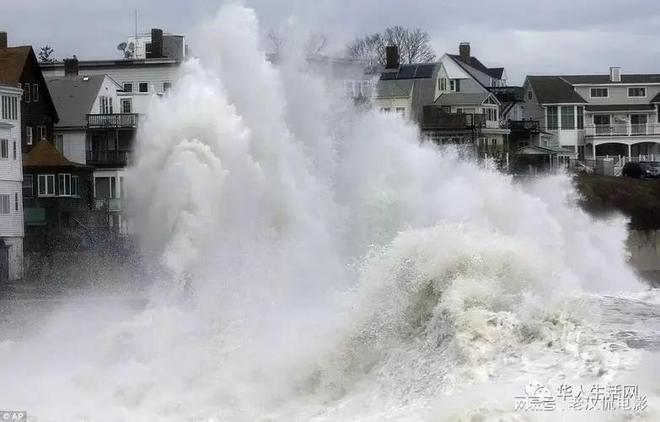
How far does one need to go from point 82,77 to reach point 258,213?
44068 mm

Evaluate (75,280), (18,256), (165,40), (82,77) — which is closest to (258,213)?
(75,280)

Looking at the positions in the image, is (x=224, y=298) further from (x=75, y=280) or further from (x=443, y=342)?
(x=75, y=280)

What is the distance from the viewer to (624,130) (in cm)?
8844

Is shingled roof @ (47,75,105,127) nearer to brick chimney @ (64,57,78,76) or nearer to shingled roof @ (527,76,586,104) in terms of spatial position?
brick chimney @ (64,57,78,76)

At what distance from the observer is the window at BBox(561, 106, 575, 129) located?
291ft

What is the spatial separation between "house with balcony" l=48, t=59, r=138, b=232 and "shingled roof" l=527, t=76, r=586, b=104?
3573 centimetres

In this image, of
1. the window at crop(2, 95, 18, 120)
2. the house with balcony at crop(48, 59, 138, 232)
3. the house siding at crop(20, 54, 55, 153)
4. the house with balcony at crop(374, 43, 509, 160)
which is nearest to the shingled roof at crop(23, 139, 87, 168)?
the house siding at crop(20, 54, 55, 153)

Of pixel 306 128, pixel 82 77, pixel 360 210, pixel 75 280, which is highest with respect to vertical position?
pixel 82 77

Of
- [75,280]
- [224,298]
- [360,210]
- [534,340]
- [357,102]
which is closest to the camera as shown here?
[534,340]

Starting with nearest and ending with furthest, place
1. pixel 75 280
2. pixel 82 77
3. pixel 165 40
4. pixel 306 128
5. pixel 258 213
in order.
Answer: pixel 258 213
pixel 306 128
pixel 75 280
pixel 82 77
pixel 165 40

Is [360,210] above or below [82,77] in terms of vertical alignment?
below

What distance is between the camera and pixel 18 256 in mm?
56281

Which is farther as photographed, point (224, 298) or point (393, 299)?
point (224, 298)

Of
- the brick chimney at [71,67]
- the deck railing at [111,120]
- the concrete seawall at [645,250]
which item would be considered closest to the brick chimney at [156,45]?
the brick chimney at [71,67]
